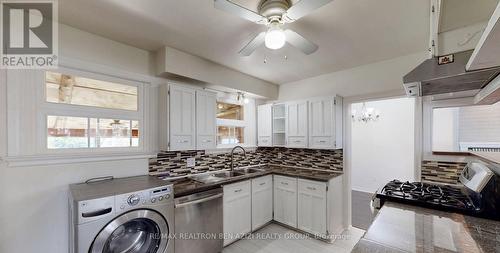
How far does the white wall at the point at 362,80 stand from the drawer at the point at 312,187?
1403mm

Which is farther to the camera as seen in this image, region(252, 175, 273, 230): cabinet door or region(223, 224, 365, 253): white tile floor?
region(252, 175, 273, 230): cabinet door

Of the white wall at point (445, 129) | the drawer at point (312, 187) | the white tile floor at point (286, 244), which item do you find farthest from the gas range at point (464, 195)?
the white tile floor at point (286, 244)

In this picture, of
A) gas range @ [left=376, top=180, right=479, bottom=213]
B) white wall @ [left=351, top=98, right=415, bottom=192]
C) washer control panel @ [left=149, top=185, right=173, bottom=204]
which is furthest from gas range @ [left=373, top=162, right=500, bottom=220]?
white wall @ [left=351, top=98, right=415, bottom=192]

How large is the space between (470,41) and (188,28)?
2.10m

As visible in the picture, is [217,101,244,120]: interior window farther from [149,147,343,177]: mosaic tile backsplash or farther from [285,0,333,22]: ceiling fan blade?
[285,0,333,22]: ceiling fan blade

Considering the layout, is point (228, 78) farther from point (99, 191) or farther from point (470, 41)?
point (470, 41)

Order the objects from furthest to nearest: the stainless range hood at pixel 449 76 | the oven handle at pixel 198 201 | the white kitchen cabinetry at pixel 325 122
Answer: the white kitchen cabinetry at pixel 325 122 < the oven handle at pixel 198 201 < the stainless range hood at pixel 449 76

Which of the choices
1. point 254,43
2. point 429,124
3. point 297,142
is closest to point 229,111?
point 297,142

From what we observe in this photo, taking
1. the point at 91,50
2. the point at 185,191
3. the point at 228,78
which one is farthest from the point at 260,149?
the point at 91,50

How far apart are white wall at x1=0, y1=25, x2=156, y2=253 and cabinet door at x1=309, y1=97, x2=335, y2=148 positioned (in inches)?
99.6

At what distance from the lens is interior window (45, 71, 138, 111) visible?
1.92 metres

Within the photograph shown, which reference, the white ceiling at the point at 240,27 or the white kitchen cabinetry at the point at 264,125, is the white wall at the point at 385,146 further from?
the white kitchen cabinetry at the point at 264,125

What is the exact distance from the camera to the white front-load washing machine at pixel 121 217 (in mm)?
1492

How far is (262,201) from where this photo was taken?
3061 mm
